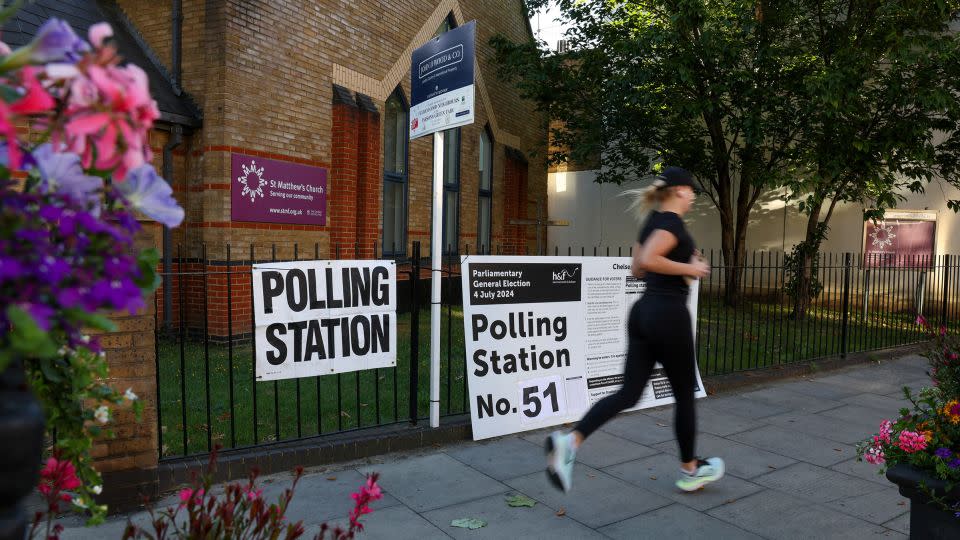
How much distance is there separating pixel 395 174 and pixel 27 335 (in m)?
13.0

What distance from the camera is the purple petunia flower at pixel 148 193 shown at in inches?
46.0

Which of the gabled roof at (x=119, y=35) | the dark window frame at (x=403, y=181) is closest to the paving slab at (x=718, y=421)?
the gabled roof at (x=119, y=35)

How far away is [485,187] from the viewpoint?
17141mm

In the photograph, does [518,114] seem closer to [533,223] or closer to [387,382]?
[533,223]

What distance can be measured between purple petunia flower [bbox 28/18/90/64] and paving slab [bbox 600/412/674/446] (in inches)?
210

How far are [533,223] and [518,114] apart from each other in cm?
286

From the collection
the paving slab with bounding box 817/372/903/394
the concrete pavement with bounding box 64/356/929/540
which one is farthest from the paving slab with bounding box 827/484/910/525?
the paving slab with bounding box 817/372/903/394

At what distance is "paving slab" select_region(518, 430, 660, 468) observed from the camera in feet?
17.3

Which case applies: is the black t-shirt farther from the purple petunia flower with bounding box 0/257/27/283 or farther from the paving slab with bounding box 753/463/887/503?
the purple petunia flower with bounding box 0/257/27/283

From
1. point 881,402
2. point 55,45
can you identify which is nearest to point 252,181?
point 881,402

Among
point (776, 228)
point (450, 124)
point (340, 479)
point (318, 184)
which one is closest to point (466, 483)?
point (340, 479)

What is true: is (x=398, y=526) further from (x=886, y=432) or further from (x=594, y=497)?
(x=886, y=432)

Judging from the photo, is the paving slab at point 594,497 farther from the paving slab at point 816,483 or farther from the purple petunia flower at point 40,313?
the purple petunia flower at point 40,313

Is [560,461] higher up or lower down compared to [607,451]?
higher up
